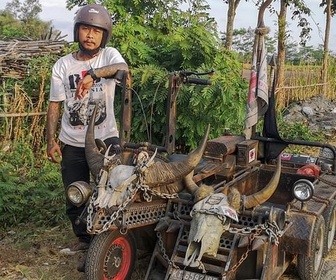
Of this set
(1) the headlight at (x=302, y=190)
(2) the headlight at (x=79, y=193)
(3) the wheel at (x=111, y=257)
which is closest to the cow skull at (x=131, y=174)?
(2) the headlight at (x=79, y=193)

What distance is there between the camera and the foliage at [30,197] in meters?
5.98

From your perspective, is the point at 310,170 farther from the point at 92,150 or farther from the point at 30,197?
the point at 30,197

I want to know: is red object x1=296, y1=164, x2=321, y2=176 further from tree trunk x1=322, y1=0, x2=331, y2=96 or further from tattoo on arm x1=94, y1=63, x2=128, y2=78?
tree trunk x1=322, y1=0, x2=331, y2=96

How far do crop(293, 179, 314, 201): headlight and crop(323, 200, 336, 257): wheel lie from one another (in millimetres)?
692

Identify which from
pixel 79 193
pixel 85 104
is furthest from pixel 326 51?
pixel 79 193

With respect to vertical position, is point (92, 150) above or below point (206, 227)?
above

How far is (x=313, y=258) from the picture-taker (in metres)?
4.37

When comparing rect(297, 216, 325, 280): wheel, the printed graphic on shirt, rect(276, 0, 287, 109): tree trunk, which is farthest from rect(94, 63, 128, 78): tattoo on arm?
rect(276, 0, 287, 109): tree trunk

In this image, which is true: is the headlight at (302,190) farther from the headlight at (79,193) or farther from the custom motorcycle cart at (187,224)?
the headlight at (79,193)

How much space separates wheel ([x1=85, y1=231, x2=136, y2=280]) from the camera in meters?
3.92

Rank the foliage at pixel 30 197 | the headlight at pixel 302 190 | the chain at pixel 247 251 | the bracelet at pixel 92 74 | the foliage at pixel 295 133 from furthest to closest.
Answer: the foliage at pixel 295 133, the foliage at pixel 30 197, the bracelet at pixel 92 74, the headlight at pixel 302 190, the chain at pixel 247 251

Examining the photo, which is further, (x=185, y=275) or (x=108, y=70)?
(x=108, y=70)

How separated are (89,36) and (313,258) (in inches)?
110

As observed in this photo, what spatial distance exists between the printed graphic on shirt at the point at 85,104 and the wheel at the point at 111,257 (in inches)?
47.5
